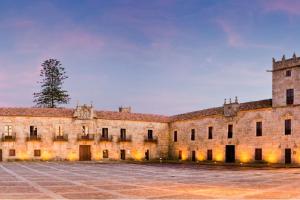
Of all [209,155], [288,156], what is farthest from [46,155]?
[288,156]

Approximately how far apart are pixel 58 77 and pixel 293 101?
41.7 m

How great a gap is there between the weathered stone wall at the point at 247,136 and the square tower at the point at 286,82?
2.45ft

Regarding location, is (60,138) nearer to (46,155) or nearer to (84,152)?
(46,155)

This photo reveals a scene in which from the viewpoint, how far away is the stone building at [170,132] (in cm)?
3681

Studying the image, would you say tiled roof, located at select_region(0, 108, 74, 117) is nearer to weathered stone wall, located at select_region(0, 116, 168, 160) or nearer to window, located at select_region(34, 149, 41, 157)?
weathered stone wall, located at select_region(0, 116, 168, 160)

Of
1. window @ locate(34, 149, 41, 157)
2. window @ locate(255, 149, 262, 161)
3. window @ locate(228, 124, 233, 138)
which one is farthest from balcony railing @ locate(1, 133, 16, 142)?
window @ locate(255, 149, 262, 161)

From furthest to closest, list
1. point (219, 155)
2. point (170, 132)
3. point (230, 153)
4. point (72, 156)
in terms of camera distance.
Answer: point (170, 132) → point (72, 156) → point (219, 155) → point (230, 153)

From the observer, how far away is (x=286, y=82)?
3691 cm

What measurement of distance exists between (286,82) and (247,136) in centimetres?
682

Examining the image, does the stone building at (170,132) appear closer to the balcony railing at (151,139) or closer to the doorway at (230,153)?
the doorway at (230,153)

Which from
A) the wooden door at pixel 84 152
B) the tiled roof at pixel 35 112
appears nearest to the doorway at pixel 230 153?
the wooden door at pixel 84 152

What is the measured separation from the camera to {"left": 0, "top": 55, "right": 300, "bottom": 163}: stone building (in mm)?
36812

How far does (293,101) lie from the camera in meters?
36.1

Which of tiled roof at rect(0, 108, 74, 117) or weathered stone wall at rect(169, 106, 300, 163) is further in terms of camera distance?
tiled roof at rect(0, 108, 74, 117)
